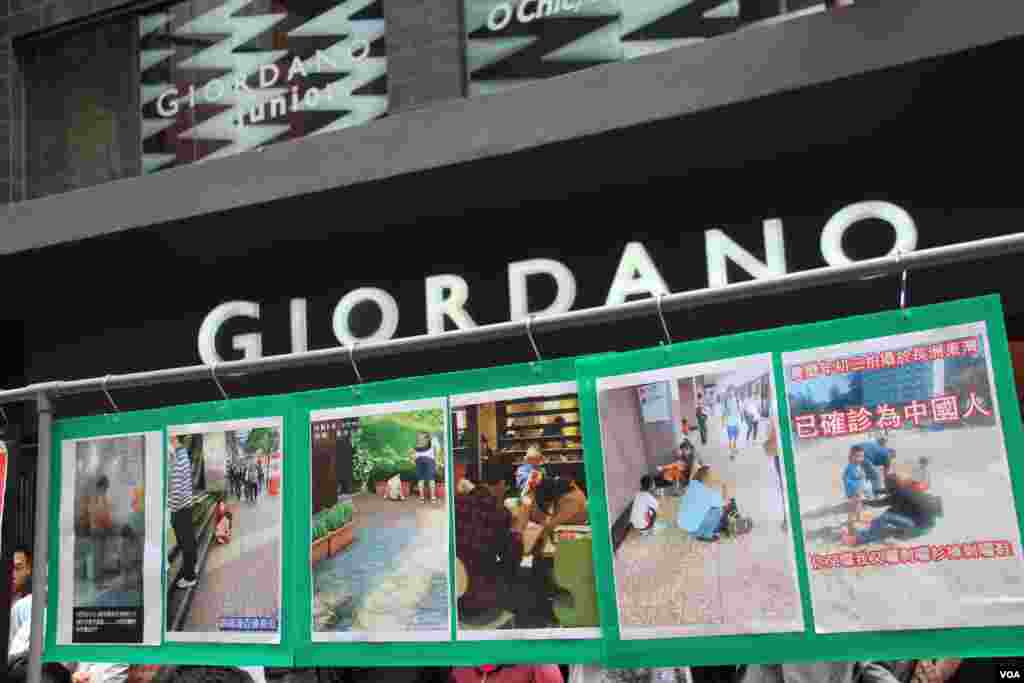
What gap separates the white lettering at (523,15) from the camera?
731cm

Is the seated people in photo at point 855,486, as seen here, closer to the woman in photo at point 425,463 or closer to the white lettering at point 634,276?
the woman in photo at point 425,463

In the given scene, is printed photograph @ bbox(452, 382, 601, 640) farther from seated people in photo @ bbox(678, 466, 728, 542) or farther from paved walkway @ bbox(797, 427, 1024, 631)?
paved walkway @ bbox(797, 427, 1024, 631)

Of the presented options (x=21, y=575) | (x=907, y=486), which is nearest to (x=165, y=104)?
(x=21, y=575)

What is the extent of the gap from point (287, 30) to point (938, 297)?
4.89m

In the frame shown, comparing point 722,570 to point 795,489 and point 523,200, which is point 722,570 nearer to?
point 795,489

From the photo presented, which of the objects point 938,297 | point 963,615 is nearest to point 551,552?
point 963,615

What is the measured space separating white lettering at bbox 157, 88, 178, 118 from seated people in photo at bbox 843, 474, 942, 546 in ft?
23.4

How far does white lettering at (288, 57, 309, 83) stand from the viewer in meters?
8.06

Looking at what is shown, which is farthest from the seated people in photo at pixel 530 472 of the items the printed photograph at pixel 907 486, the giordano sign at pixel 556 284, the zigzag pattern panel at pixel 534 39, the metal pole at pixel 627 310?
the zigzag pattern panel at pixel 534 39

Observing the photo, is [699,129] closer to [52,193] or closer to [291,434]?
[291,434]

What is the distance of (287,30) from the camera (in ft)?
26.7

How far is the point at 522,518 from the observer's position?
10.8 ft

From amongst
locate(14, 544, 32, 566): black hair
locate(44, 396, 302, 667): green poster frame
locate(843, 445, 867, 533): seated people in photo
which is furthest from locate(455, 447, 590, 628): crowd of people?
locate(14, 544, 32, 566): black hair

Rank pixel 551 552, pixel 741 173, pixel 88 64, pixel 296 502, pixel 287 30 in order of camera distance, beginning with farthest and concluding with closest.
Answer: pixel 88 64
pixel 287 30
pixel 741 173
pixel 296 502
pixel 551 552
